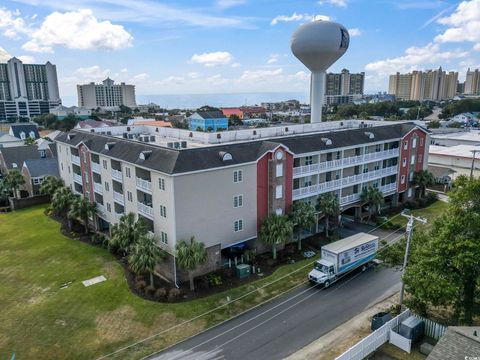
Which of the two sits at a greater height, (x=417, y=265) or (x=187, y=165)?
(x=187, y=165)

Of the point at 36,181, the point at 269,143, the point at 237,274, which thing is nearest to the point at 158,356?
the point at 237,274

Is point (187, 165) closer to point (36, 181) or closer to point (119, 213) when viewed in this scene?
point (119, 213)

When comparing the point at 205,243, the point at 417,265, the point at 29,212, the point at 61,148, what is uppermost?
the point at 61,148

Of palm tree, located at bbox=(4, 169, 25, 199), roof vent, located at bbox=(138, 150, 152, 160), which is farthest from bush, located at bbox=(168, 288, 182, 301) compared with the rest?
palm tree, located at bbox=(4, 169, 25, 199)

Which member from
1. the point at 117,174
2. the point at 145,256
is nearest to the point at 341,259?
the point at 145,256

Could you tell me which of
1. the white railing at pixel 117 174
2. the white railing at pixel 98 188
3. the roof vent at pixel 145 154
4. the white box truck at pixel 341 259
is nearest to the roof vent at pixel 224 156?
the roof vent at pixel 145 154

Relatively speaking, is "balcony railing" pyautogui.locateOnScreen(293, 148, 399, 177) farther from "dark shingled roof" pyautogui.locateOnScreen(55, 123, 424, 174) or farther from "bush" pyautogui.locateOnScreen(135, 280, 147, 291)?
"bush" pyautogui.locateOnScreen(135, 280, 147, 291)

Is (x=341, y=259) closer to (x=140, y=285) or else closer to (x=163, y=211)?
(x=163, y=211)
